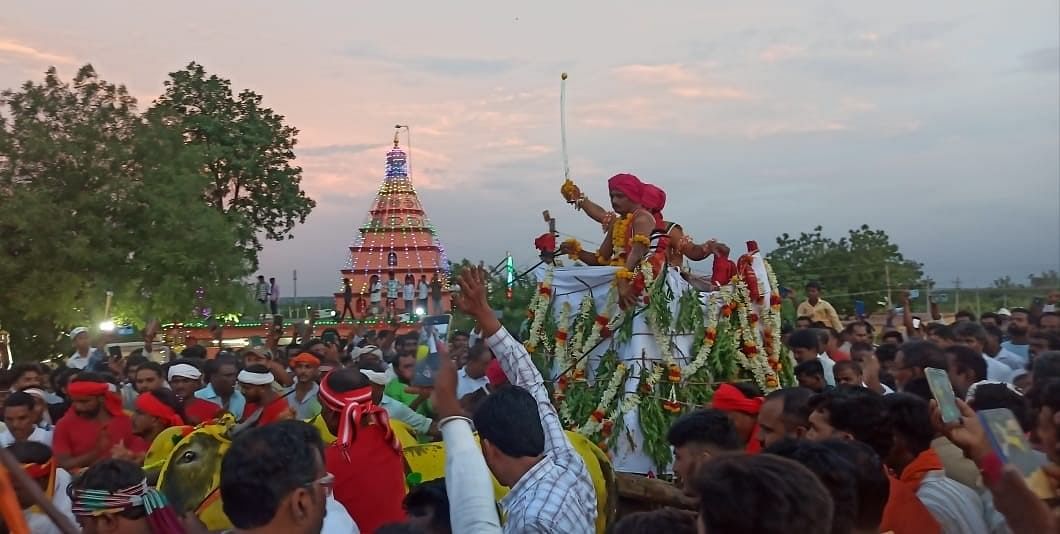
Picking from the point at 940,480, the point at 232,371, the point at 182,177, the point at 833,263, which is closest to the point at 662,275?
the point at 232,371

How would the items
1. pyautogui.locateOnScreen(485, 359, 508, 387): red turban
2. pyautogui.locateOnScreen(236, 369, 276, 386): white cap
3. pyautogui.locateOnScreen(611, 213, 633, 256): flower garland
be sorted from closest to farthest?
pyautogui.locateOnScreen(236, 369, 276, 386): white cap → pyautogui.locateOnScreen(485, 359, 508, 387): red turban → pyautogui.locateOnScreen(611, 213, 633, 256): flower garland

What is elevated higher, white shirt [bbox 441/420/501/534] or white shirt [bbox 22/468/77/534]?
white shirt [bbox 441/420/501/534]

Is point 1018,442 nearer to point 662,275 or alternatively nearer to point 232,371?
point 662,275

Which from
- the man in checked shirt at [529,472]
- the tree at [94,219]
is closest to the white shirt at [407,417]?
the man in checked shirt at [529,472]

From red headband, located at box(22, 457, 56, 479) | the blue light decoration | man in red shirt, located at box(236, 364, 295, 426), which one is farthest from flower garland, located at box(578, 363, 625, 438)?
the blue light decoration

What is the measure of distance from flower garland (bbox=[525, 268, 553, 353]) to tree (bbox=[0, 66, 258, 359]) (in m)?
16.6

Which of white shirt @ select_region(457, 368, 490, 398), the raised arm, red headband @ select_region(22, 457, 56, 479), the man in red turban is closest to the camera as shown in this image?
the raised arm

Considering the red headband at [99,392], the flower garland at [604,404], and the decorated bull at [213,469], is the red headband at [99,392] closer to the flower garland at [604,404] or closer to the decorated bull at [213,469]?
the decorated bull at [213,469]

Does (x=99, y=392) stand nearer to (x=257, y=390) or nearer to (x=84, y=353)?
(x=257, y=390)

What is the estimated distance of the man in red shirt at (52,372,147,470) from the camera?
630 cm

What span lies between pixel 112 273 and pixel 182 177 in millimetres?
2849

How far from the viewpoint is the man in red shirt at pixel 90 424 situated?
630 centimetres

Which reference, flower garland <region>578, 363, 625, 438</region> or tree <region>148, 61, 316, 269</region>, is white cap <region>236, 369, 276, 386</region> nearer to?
flower garland <region>578, 363, 625, 438</region>

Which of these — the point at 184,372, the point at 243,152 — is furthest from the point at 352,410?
the point at 243,152
